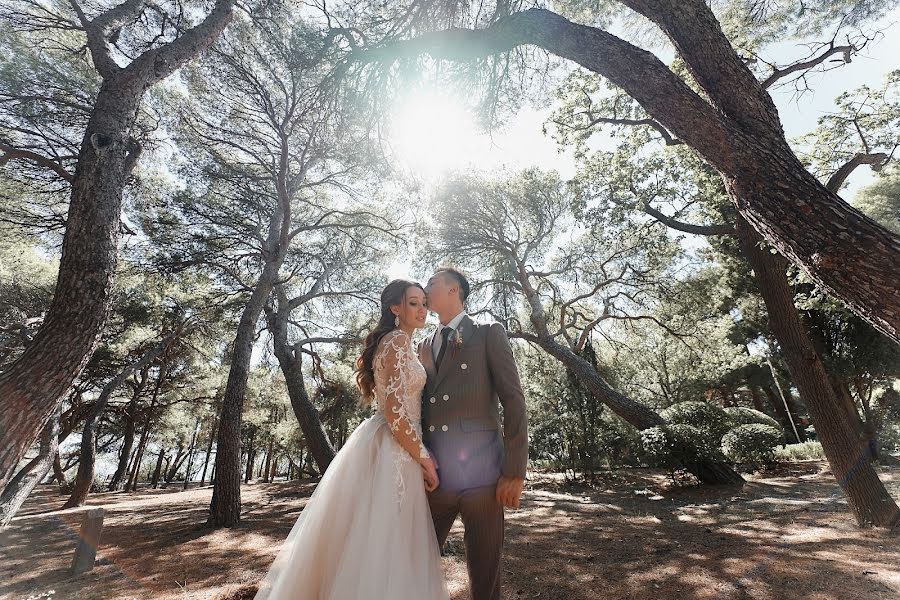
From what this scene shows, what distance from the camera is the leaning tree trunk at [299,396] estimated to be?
8.90 meters

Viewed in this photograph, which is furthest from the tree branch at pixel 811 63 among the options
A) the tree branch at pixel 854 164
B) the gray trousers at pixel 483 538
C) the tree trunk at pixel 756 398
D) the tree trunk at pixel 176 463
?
the tree trunk at pixel 176 463

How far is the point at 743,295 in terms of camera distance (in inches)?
552

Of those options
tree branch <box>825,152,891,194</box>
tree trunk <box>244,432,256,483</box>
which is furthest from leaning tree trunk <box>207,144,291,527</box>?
→ tree trunk <box>244,432,256,483</box>

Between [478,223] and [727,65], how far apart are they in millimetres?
8576

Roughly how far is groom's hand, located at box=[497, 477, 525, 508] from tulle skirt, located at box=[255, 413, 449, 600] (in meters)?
0.39

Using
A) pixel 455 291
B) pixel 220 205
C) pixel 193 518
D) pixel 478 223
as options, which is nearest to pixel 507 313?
pixel 478 223

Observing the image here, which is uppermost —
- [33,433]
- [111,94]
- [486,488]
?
[111,94]

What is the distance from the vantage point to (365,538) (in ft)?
6.10

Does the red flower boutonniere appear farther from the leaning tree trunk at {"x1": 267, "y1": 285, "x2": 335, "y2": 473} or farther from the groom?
the leaning tree trunk at {"x1": 267, "y1": 285, "x2": 335, "y2": 473}

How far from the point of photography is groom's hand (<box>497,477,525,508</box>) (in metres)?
1.93

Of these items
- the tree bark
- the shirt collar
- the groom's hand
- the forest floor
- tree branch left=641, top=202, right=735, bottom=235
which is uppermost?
tree branch left=641, top=202, right=735, bottom=235

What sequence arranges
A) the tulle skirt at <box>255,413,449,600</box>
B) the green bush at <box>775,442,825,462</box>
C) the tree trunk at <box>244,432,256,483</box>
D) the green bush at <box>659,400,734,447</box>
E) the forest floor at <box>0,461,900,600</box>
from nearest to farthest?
the tulle skirt at <box>255,413,449,600</box>, the forest floor at <box>0,461,900,600</box>, the green bush at <box>659,400,734,447</box>, the green bush at <box>775,442,825,462</box>, the tree trunk at <box>244,432,256,483</box>

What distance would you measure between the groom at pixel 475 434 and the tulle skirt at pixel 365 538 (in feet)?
0.58

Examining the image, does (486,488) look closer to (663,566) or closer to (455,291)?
(455,291)
